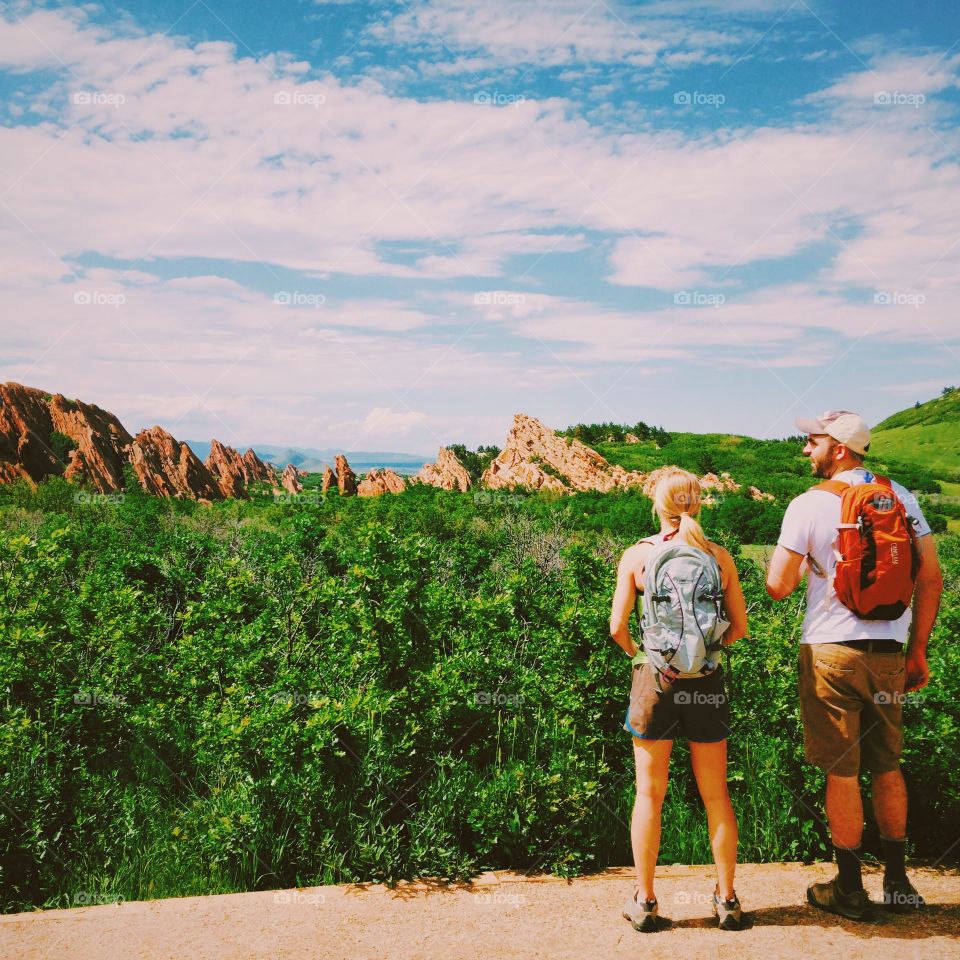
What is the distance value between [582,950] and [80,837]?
9.04 ft

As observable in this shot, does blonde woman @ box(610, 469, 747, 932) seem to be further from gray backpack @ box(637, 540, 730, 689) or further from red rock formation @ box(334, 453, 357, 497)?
red rock formation @ box(334, 453, 357, 497)

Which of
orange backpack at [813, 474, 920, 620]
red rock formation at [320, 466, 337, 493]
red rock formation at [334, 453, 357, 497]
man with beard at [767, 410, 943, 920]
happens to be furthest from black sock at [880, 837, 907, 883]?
red rock formation at [320, 466, 337, 493]

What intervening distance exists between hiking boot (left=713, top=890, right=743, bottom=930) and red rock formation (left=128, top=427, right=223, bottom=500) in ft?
222

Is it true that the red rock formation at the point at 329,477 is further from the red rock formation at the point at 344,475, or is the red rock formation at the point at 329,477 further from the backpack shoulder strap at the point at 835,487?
the backpack shoulder strap at the point at 835,487

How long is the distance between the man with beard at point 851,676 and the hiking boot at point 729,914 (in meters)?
0.44

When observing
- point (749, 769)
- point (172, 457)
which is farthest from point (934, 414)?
point (749, 769)

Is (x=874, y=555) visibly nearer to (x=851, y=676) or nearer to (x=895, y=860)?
(x=851, y=676)

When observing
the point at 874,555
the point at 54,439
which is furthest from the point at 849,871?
the point at 54,439

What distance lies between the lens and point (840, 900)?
332cm

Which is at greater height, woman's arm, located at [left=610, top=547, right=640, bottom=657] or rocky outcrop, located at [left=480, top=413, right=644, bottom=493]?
rocky outcrop, located at [left=480, top=413, right=644, bottom=493]

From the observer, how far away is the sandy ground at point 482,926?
10.1ft

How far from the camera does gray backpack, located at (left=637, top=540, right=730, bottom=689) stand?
10.1 ft

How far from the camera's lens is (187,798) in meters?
4.46

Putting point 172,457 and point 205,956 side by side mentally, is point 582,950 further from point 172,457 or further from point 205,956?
point 172,457
